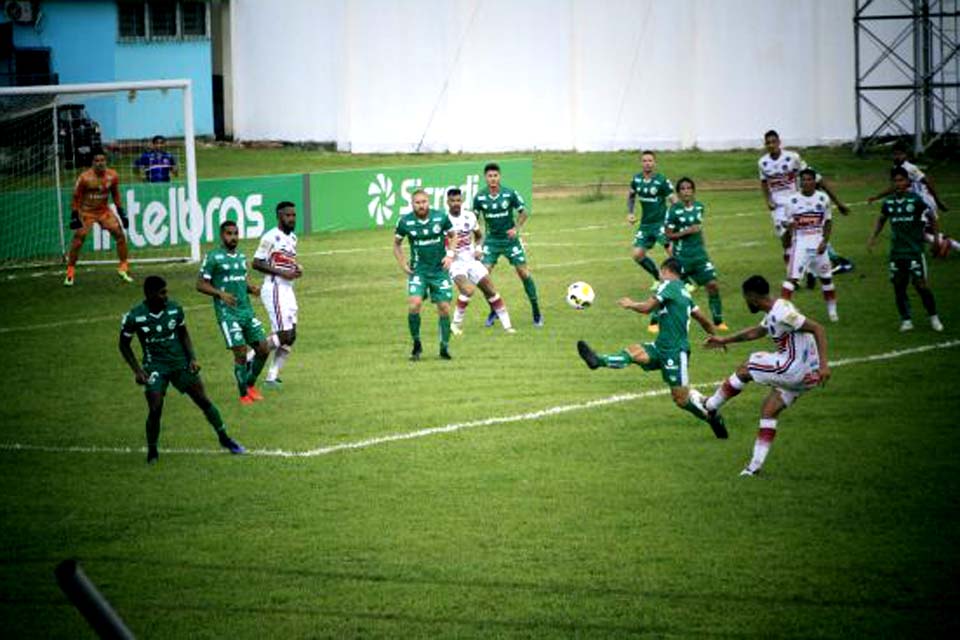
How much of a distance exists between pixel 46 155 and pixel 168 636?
26985mm

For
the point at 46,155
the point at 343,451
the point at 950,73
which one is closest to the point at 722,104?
the point at 950,73

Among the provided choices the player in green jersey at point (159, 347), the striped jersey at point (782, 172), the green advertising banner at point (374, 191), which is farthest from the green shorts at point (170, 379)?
the green advertising banner at point (374, 191)

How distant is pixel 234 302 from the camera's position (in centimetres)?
2102

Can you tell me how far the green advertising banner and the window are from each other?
2025 cm

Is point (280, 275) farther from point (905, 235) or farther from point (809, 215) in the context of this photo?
point (905, 235)

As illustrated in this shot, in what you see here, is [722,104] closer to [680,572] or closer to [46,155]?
[46,155]

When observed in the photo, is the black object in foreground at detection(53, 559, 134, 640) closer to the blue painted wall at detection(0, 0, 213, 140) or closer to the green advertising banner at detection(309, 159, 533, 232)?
the green advertising banner at detection(309, 159, 533, 232)

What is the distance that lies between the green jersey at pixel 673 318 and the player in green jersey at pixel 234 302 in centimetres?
571

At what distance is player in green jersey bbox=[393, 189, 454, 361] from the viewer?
2403cm

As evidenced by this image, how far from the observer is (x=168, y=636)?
12008 mm

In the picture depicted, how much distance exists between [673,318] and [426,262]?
696 cm

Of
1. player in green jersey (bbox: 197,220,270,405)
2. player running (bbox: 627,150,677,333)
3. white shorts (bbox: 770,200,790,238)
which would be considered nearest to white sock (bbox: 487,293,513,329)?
player running (bbox: 627,150,677,333)

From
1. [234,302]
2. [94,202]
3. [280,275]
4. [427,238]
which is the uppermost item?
[94,202]

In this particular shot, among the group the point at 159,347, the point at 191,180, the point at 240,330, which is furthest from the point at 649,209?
the point at 159,347
